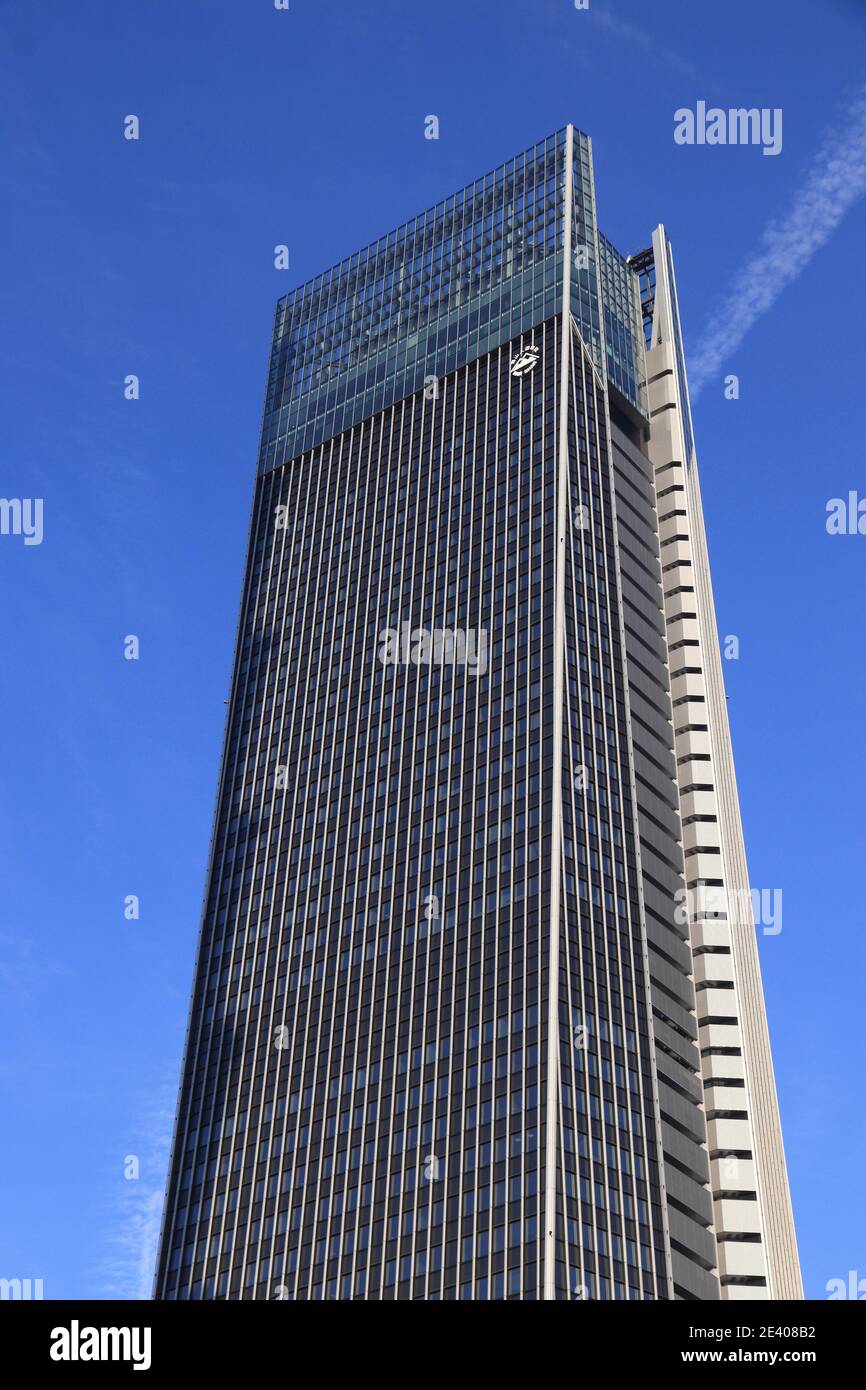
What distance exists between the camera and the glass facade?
12262cm

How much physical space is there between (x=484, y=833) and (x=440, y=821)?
5935mm

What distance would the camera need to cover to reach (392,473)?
174125 mm

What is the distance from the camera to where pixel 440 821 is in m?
144

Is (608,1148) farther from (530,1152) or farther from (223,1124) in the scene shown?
(223,1124)

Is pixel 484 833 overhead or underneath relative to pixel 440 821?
underneath

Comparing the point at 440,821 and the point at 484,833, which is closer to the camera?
the point at 484,833

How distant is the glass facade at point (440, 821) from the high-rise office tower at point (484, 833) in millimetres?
325

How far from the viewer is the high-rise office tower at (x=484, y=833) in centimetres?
12394

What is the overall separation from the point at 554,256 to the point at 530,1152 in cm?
9140

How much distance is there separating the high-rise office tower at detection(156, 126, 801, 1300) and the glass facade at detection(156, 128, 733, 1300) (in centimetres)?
32

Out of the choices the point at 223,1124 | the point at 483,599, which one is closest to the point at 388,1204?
the point at 223,1124

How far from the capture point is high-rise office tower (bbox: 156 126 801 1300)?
123938 mm

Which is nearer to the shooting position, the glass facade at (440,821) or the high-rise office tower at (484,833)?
the glass facade at (440,821)

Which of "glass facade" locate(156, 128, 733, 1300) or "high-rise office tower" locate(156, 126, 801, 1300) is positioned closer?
"glass facade" locate(156, 128, 733, 1300)
